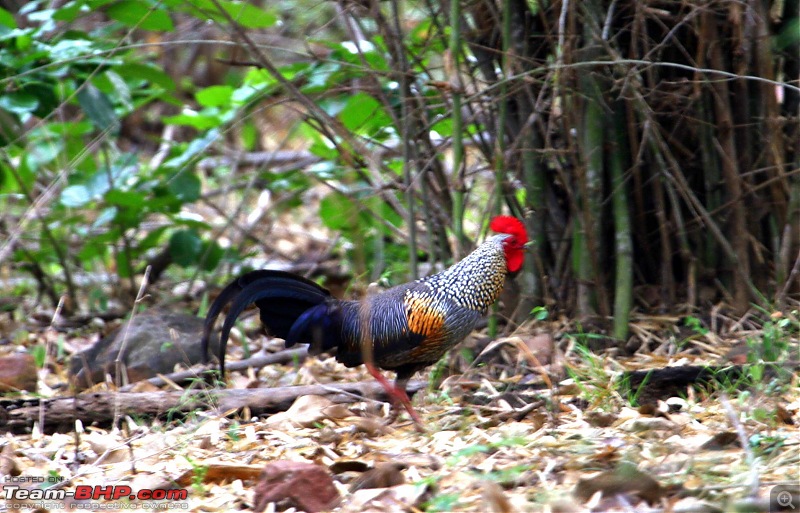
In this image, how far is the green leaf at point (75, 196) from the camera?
539 centimetres

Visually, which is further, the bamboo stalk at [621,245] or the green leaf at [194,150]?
the green leaf at [194,150]

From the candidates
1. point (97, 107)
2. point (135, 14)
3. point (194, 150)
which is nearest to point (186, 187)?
point (194, 150)

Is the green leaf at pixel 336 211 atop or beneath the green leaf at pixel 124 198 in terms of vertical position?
beneath

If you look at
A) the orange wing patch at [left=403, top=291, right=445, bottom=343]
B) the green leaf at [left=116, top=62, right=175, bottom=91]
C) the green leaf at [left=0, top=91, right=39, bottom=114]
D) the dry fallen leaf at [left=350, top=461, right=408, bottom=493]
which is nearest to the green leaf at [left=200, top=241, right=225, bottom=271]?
the green leaf at [left=116, top=62, right=175, bottom=91]

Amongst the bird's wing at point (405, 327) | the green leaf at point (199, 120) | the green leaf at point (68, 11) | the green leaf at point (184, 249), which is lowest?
the bird's wing at point (405, 327)

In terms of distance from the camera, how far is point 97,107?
16.5 feet

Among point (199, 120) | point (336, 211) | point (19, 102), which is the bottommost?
point (336, 211)

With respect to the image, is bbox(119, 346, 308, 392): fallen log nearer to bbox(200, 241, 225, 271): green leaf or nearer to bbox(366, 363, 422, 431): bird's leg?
bbox(366, 363, 422, 431): bird's leg

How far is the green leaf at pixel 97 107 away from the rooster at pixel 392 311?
1.71 meters

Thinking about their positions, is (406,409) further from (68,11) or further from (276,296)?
(68,11)

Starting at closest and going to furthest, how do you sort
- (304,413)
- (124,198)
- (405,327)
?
(304,413) < (405,327) < (124,198)

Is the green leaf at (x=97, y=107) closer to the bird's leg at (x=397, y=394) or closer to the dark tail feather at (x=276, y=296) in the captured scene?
the dark tail feather at (x=276, y=296)

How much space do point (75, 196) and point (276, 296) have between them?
7.35 ft

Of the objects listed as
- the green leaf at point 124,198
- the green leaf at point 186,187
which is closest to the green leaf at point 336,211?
the green leaf at point 186,187
